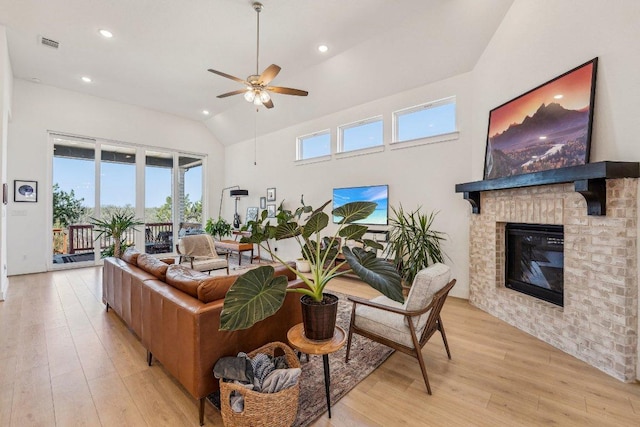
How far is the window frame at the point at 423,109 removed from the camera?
411 cm

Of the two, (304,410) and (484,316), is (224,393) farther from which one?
(484,316)

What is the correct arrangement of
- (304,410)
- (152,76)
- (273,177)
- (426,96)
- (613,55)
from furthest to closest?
(273,177)
(152,76)
(426,96)
(613,55)
(304,410)

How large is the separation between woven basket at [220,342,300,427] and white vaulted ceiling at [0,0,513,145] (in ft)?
12.8

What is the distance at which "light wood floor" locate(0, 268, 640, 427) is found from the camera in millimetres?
1729

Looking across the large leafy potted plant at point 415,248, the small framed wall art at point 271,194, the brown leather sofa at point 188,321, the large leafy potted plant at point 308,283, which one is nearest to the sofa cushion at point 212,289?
the brown leather sofa at point 188,321

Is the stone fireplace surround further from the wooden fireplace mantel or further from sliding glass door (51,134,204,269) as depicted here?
sliding glass door (51,134,204,269)

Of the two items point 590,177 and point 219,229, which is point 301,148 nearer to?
point 219,229

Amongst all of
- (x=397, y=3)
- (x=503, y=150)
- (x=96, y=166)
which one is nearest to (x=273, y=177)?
(x=96, y=166)

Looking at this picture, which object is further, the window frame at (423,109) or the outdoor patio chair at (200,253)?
the outdoor patio chair at (200,253)

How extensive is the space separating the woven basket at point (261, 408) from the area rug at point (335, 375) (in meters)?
0.23

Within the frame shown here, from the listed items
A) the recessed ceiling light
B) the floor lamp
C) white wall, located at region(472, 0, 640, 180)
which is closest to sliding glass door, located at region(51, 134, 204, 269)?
the floor lamp

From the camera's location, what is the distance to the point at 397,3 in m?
3.22

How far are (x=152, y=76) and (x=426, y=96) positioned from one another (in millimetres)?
4999

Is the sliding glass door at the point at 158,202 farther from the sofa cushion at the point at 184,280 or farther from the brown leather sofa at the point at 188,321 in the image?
the sofa cushion at the point at 184,280
